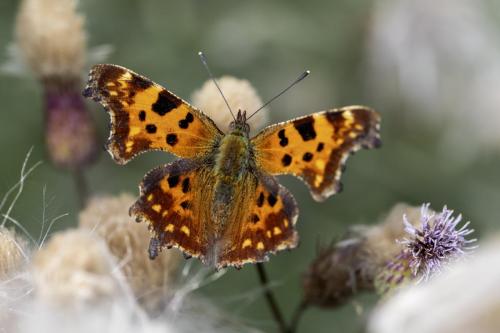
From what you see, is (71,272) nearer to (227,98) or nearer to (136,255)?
(136,255)

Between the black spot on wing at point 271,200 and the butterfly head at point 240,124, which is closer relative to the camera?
the black spot on wing at point 271,200

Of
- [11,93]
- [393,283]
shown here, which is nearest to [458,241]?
[393,283]

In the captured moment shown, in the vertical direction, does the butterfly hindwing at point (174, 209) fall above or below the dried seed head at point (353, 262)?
above

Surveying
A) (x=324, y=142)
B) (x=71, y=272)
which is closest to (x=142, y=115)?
(x=324, y=142)

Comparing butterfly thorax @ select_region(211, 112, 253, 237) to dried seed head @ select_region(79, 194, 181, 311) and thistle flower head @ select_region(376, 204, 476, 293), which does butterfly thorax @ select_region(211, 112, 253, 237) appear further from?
thistle flower head @ select_region(376, 204, 476, 293)

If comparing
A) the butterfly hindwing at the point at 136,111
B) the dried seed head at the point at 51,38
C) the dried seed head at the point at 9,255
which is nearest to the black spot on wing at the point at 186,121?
the butterfly hindwing at the point at 136,111

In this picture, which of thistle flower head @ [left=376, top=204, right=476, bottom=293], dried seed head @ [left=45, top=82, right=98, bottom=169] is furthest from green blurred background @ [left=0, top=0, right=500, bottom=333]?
thistle flower head @ [left=376, top=204, right=476, bottom=293]

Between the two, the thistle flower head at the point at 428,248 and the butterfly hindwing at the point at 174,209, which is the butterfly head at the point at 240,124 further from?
the thistle flower head at the point at 428,248
